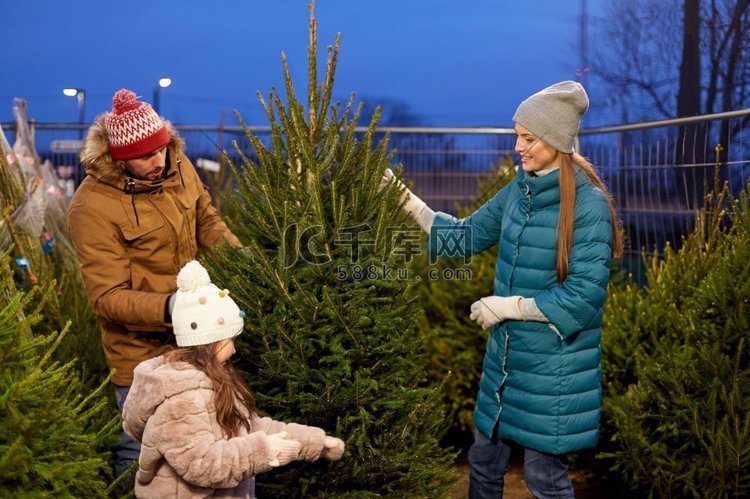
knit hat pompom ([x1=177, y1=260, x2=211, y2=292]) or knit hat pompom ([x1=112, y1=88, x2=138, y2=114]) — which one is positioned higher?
knit hat pompom ([x1=112, y1=88, x2=138, y2=114])

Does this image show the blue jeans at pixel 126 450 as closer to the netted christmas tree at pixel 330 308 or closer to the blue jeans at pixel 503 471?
the netted christmas tree at pixel 330 308

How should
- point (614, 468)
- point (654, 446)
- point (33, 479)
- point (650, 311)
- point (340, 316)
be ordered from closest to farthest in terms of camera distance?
1. point (33, 479)
2. point (340, 316)
3. point (654, 446)
4. point (614, 468)
5. point (650, 311)

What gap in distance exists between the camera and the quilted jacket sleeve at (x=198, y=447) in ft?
8.71

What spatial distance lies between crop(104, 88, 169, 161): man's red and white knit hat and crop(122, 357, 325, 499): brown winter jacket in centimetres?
100

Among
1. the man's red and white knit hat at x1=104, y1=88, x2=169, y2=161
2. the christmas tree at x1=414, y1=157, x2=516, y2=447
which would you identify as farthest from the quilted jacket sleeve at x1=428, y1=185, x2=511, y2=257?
the christmas tree at x1=414, y1=157, x2=516, y2=447

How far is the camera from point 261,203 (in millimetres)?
3412

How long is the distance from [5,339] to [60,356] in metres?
2.11

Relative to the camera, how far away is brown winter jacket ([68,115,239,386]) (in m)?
3.37

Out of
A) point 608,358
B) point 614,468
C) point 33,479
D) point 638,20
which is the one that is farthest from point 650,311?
point 638,20

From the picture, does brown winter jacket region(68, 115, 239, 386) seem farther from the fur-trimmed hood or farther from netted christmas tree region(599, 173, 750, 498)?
netted christmas tree region(599, 173, 750, 498)

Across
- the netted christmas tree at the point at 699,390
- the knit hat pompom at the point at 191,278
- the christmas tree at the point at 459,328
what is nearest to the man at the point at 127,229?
the knit hat pompom at the point at 191,278

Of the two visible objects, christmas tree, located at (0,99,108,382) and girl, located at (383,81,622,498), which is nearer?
girl, located at (383,81,622,498)

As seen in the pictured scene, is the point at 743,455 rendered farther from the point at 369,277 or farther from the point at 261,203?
the point at 261,203

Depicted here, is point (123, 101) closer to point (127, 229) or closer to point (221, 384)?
point (127, 229)
